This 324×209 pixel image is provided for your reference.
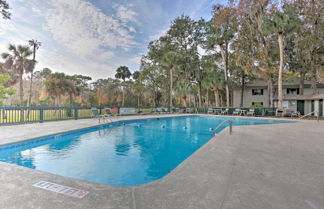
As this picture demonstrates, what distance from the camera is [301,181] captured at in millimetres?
2314

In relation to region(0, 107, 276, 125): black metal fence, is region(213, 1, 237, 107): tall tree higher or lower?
higher

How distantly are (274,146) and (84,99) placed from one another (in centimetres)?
3202

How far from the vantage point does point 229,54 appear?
21766 mm

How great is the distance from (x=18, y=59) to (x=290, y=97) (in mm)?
30549

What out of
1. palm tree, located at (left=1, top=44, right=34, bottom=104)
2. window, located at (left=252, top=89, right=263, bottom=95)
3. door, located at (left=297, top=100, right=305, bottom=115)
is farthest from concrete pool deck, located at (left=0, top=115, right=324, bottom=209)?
window, located at (left=252, top=89, right=263, bottom=95)

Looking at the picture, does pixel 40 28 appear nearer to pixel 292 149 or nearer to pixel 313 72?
pixel 292 149

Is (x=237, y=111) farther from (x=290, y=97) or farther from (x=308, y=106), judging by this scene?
(x=308, y=106)

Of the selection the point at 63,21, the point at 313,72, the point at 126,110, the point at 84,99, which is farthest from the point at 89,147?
the point at 84,99

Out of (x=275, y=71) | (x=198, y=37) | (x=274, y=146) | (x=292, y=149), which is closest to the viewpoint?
(x=292, y=149)

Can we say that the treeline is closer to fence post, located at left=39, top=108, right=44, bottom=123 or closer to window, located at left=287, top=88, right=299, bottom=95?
window, located at left=287, top=88, right=299, bottom=95

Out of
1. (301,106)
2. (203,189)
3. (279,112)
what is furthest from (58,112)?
(301,106)

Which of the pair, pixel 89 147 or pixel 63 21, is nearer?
pixel 89 147

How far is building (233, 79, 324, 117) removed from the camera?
1653cm

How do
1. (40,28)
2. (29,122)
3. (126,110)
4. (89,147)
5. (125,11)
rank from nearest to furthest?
(89,147) < (29,122) < (40,28) < (125,11) < (126,110)
